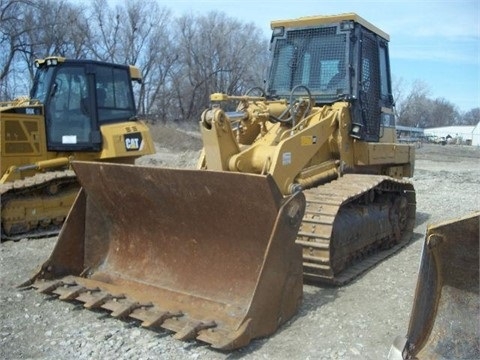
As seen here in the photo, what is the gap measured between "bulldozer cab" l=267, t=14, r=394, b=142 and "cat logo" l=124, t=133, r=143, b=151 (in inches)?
100

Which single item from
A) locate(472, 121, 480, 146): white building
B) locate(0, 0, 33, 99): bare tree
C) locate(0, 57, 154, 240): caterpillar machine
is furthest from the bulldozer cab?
locate(472, 121, 480, 146): white building

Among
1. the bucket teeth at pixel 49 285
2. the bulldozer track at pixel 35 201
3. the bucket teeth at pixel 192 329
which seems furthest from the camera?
the bulldozer track at pixel 35 201

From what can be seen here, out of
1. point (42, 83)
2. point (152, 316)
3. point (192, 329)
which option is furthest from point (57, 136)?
point (192, 329)

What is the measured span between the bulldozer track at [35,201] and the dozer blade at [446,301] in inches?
220

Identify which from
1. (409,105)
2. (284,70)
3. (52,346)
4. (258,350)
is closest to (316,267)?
(258,350)

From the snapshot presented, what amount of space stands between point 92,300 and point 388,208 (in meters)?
3.77

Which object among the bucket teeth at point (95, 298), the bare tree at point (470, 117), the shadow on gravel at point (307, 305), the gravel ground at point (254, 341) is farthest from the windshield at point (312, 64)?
the bare tree at point (470, 117)

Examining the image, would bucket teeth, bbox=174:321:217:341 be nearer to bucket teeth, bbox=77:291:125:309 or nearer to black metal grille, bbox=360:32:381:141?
bucket teeth, bbox=77:291:125:309

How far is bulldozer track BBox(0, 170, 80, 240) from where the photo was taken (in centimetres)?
733

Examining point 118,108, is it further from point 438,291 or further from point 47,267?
point 438,291

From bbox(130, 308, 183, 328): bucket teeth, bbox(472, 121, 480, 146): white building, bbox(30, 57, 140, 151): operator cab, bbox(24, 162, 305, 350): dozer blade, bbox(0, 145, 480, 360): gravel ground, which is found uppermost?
bbox(30, 57, 140, 151): operator cab

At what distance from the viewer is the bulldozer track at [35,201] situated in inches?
289

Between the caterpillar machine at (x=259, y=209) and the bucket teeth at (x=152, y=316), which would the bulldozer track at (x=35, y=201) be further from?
the bucket teeth at (x=152, y=316)

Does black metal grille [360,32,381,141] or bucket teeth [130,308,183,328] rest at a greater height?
black metal grille [360,32,381,141]
